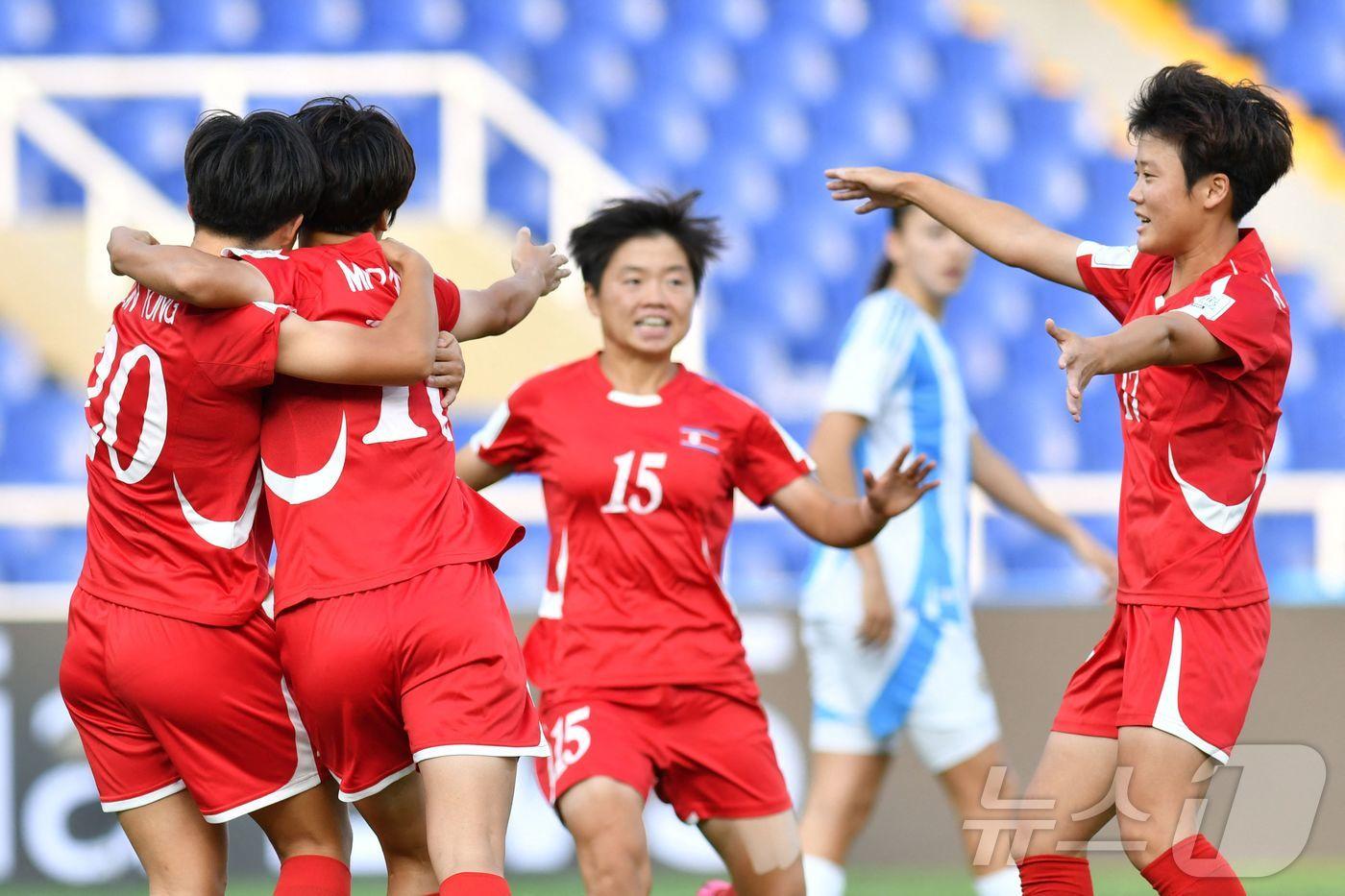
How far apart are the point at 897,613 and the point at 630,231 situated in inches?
50.4

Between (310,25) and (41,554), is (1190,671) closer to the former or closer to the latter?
(41,554)

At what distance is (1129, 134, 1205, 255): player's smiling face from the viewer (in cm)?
337

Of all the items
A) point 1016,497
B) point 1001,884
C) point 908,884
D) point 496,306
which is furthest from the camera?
point 908,884

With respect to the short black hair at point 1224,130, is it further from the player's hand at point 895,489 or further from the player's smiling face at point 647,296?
the player's smiling face at point 647,296

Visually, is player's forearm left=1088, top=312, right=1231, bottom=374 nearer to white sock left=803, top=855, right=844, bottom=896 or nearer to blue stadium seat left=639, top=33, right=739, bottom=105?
white sock left=803, top=855, right=844, bottom=896

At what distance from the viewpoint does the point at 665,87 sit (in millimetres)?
9758

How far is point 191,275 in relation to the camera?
3.01 meters

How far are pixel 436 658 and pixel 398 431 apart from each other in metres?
0.42

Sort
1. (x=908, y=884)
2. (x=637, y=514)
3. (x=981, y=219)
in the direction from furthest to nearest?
(x=908, y=884) → (x=637, y=514) → (x=981, y=219)

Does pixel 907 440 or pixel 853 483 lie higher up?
pixel 907 440

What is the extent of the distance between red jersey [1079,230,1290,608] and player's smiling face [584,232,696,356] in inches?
46.8

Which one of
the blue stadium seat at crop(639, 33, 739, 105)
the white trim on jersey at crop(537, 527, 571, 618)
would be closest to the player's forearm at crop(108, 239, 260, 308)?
the white trim on jersey at crop(537, 527, 571, 618)

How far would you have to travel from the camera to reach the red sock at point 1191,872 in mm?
3256

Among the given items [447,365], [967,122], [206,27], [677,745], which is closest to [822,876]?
[677,745]
